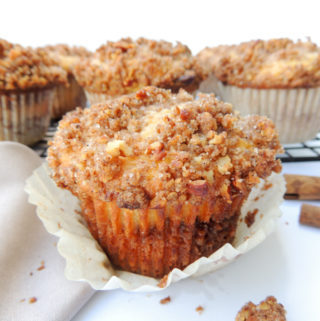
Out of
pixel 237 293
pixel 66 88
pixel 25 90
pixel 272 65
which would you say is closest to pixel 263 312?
pixel 237 293

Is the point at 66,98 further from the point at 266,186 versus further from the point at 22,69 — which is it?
the point at 266,186

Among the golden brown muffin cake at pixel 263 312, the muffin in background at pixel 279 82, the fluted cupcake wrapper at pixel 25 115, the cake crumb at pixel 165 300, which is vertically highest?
the muffin in background at pixel 279 82

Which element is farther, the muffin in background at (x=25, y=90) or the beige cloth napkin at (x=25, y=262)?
the muffin in background at (x=25, y=90)

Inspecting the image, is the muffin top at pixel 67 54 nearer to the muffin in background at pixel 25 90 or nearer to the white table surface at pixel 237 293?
the muffin in background at pixel 25 90

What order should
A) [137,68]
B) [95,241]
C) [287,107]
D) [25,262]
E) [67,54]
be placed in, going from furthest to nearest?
[67,54]
[287,107]
[137,68]
[95,241]
[25,262]

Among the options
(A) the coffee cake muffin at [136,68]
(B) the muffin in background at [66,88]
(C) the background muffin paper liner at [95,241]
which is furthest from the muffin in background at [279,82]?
(B) the muffin in background at [66,88]

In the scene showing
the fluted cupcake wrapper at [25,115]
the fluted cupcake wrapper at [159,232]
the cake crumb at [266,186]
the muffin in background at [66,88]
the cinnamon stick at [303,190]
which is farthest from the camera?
the muffin in background at [66,88]

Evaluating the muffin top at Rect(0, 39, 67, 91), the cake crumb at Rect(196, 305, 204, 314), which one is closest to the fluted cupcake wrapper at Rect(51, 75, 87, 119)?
the muffin top at Rect(0, 39, 67, 91)
